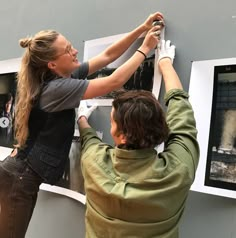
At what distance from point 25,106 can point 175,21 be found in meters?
0.48

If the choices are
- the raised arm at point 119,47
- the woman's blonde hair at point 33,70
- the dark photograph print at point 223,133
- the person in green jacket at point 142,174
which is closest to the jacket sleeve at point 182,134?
the person in green jacket at point 142,174

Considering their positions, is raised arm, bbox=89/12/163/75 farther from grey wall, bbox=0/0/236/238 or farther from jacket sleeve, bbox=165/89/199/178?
jacket sleeve, bbox=165/89/199/178

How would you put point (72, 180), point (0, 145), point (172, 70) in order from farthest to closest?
point (0, 145) < point (72, 180) < point (172, 70)

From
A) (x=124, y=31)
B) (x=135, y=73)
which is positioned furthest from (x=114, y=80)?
(x=124, y=31)

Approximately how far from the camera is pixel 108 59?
113 centimetres

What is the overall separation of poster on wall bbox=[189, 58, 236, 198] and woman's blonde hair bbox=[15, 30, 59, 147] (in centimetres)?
41

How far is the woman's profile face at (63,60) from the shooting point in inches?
39.8

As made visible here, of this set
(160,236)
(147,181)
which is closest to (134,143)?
(147,181)

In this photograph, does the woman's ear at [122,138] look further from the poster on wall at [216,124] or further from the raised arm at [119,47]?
the raised arm at [119,47]

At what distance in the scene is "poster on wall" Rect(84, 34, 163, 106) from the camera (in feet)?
3.42

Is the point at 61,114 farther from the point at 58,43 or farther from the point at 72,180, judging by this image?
the point at 72,180

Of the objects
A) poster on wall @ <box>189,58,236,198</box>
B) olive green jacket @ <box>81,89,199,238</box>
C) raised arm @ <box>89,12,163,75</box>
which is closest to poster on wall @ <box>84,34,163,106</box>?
raised arm @ <box>89,12,163,75</box>

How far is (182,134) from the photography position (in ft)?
2.68

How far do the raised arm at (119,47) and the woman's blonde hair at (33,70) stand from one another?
0.17m
